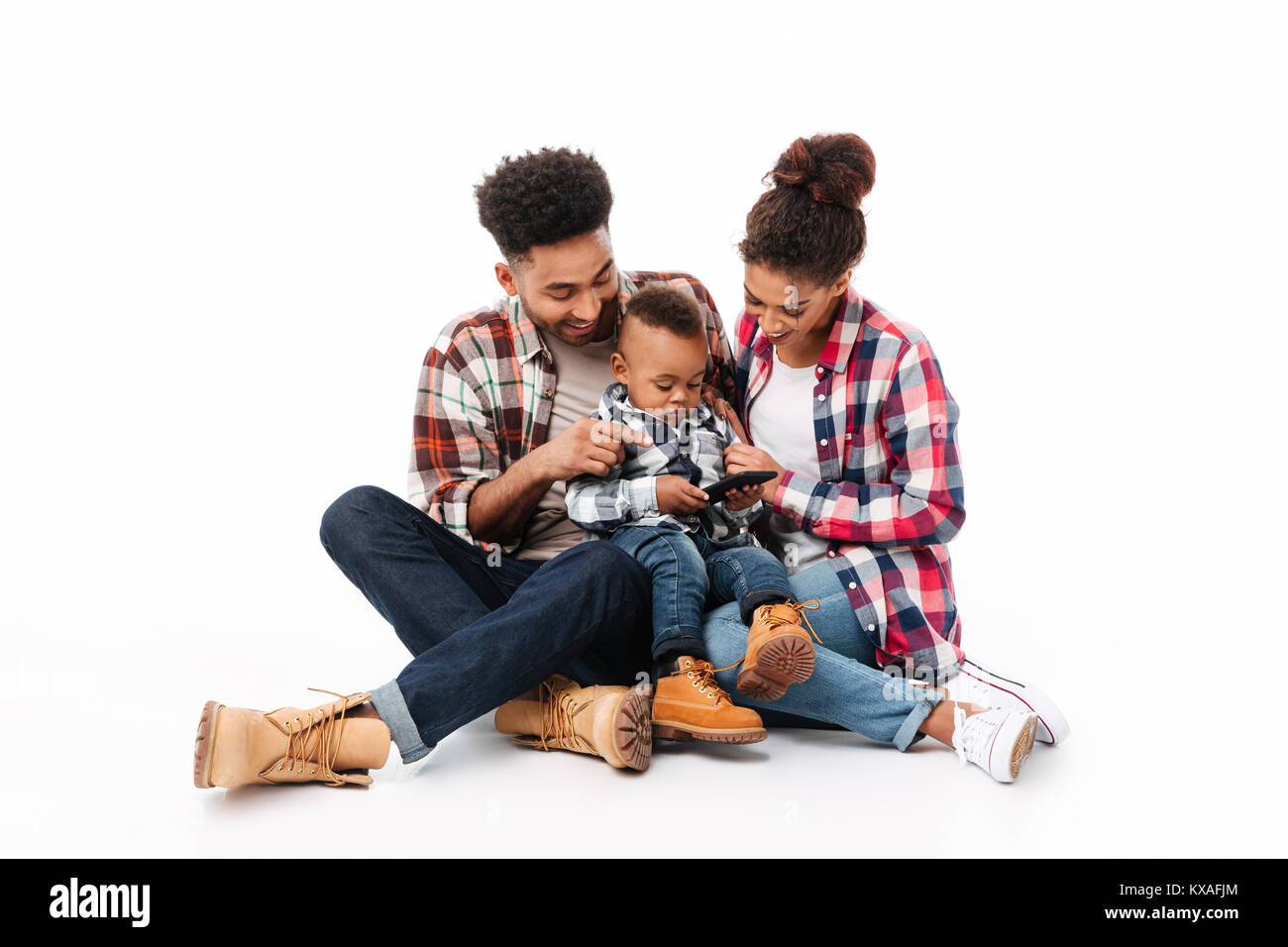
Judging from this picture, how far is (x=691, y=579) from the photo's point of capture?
2658 mm

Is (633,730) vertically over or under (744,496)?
under

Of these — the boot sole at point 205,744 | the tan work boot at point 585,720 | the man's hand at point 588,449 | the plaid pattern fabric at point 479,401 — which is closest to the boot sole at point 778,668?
the tan work boot at point 585,720

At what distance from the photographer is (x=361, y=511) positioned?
276 cm

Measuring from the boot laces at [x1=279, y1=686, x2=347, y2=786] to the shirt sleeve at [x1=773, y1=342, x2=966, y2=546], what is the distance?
121cm

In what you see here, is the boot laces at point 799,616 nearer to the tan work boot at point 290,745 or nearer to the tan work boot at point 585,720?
the tan work boot at point 585,720

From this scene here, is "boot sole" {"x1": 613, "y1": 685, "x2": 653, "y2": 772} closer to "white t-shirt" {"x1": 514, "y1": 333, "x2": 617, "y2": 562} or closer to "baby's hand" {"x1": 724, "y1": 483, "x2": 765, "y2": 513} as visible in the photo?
"baby's hand" {"x1": 724, "y1": 483, "x2": 765, "y2": 513}

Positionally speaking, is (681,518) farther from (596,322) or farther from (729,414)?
(596,322)

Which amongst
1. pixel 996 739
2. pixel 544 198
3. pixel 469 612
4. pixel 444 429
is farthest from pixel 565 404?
pixel 996 739

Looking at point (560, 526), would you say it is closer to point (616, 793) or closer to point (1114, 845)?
point (616, 793)

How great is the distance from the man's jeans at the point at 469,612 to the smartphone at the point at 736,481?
280 mm

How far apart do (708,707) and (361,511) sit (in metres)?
0.99

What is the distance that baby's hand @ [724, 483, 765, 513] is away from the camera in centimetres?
279

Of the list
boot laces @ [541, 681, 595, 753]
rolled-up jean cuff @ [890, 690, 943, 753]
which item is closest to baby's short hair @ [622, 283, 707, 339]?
boot laces @ [541, 681, 595, 753]

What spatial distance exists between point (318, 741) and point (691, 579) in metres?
0.92
